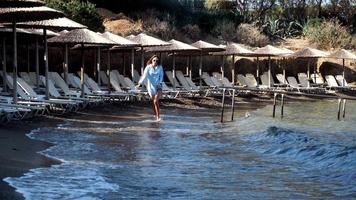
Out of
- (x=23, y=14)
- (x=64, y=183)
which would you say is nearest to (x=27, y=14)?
(x=23, y=14)

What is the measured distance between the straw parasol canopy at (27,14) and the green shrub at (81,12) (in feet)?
37.8

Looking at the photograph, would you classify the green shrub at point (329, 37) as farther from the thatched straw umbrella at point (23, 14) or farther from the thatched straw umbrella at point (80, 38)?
the thatched straw umbrella at point (23, 14)

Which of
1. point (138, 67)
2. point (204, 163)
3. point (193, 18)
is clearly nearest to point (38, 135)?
point (204, 163)

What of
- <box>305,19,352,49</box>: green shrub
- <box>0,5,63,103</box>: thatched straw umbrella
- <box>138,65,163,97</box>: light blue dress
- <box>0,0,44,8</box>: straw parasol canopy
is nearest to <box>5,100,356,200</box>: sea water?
<box>138,65,163,97</box>: light blue dress

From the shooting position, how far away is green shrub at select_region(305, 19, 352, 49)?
1455 inches

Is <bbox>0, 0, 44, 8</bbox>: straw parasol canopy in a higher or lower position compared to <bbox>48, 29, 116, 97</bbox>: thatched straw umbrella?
higher

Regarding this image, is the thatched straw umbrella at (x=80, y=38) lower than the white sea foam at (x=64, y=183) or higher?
higher

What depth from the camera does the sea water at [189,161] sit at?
7.36 meters

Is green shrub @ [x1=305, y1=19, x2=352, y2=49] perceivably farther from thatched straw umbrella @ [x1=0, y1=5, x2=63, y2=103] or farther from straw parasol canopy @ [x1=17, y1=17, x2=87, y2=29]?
thatched straw umbrella @ [x1=0, y1=5, x2=63, y2=103]

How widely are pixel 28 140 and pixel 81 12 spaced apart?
15814 mm

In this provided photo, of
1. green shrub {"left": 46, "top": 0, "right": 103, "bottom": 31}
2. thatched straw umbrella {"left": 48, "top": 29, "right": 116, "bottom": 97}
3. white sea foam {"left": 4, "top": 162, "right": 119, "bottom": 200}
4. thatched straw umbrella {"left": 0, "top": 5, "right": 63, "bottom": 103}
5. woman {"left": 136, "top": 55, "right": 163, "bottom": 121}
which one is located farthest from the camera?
green shrub {"left": 46, "top": 0, "right": 103, "bottom": 31}

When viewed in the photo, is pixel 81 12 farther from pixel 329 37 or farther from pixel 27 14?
pixel 329 37

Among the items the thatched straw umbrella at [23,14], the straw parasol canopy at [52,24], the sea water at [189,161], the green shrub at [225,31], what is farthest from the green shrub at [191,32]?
the thatched straw umbrella at [23,14]

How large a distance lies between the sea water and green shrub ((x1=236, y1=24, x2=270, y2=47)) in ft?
67.1
